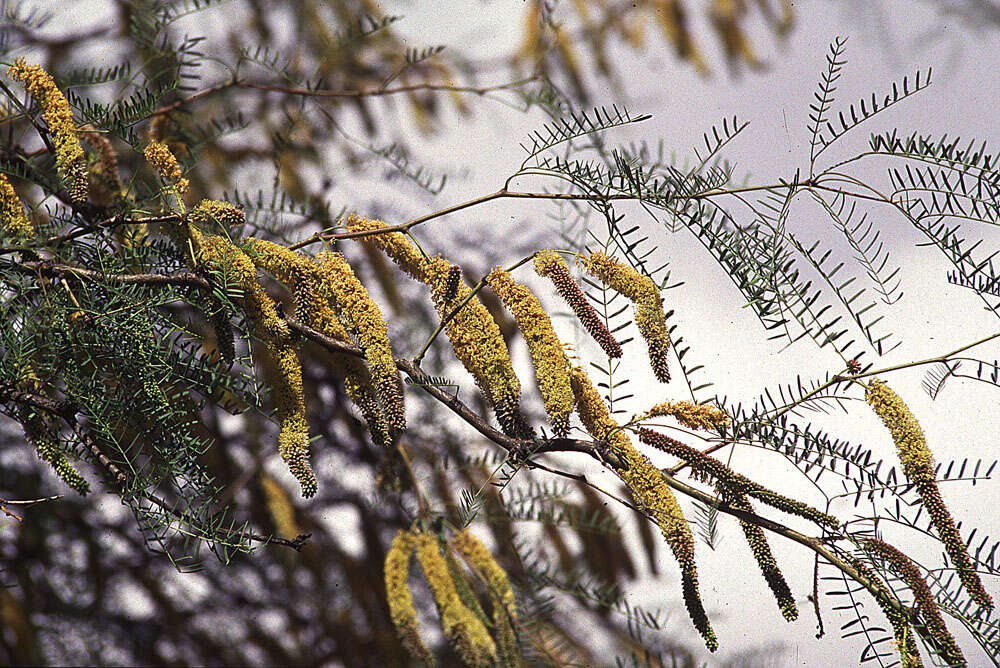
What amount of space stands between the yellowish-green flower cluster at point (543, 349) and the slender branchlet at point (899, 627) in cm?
11

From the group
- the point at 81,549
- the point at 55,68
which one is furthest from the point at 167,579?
the point at 55,68

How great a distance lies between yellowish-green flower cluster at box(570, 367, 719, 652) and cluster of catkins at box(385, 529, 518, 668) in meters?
0.07

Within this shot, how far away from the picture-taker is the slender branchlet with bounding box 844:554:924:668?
9.6 inches

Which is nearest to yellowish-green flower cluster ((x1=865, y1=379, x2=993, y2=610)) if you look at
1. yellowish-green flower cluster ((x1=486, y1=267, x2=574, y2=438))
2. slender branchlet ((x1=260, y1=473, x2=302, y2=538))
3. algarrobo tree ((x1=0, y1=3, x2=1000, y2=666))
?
algarrobo tree ((x1=0, y1=3, x2=1000, y2=666))

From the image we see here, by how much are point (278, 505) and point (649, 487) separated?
0.50 m

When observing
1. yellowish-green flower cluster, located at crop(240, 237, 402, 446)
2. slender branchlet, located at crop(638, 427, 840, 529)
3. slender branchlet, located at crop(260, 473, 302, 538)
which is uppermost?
slender branchlet, located at crop(260, 473, 302, 538)

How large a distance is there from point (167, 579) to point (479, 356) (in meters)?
0.55

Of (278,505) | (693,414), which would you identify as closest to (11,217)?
(693,414)

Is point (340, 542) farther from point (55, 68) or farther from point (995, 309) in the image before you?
point (995, 309)

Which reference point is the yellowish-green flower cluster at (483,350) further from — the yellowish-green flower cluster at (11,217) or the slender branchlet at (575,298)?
the yellowish-green flower cluster at (11,217)

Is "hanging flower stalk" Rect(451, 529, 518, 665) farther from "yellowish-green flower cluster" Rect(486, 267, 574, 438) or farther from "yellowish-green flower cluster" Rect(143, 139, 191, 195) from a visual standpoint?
"yellowish-green flower cluster" Rect(143, 139, 191, 195)

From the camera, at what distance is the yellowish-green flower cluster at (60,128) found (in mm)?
263

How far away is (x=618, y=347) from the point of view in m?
0.25

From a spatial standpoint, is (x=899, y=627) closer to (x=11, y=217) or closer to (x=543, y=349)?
(x=543, y=349)
